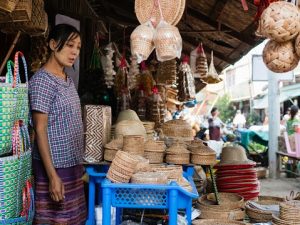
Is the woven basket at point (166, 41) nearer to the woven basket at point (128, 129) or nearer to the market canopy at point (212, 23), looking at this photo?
the woven basket at point (128, 129)

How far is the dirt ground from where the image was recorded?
724 cm

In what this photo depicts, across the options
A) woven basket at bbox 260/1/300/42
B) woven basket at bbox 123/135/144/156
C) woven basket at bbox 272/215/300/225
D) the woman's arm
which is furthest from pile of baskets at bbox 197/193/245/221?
woven basket at bbox 260/1/300/42

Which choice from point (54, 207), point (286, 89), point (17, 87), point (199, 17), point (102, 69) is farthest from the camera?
point (286, 89)

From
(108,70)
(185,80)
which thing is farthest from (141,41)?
(185,80)

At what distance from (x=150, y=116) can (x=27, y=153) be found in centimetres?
388

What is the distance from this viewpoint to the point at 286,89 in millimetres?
16938

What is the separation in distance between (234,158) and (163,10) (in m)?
2.65

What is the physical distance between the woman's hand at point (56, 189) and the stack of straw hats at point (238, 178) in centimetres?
256

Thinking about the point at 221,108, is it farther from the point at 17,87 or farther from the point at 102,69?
the point at 17,87

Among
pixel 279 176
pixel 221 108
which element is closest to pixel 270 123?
pixel 279 176

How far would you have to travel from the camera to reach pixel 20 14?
2705 millimetres

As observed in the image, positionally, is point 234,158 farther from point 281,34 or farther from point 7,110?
point 7,110

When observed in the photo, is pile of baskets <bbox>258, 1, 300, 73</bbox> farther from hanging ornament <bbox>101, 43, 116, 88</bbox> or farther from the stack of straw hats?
hanging ornament <bbox>101, 43, 116, 88</bbox>

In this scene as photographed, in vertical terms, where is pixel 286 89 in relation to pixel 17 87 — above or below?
above
